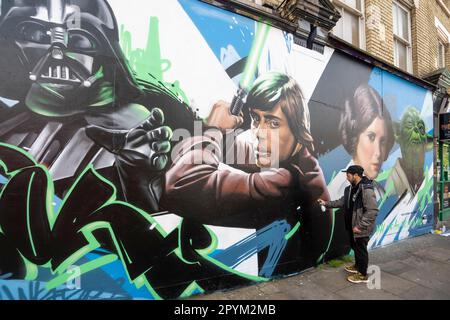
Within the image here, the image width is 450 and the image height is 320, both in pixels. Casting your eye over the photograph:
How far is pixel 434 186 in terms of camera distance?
7.80 meters

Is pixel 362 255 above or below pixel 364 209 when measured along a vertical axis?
below

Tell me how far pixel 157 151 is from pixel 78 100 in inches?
41.2

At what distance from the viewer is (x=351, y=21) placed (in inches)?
251

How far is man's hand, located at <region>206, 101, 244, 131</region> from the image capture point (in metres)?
3.79

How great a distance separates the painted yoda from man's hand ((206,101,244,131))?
4.48m

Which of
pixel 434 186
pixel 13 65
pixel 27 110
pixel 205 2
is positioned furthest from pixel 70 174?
pixel 434 186

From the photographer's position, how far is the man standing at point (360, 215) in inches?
158

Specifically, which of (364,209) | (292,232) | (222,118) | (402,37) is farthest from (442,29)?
(222,118)

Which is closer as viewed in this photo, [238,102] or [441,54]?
[238,102]

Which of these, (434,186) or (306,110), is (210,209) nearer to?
(306,110)

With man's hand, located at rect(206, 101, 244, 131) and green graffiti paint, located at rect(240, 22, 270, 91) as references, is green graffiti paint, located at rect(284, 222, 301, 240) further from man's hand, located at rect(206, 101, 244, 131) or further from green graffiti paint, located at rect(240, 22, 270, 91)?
green graffiti paint, located at rect(240, 22, 270, 91)

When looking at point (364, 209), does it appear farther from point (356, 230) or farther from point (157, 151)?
point (157, 151)

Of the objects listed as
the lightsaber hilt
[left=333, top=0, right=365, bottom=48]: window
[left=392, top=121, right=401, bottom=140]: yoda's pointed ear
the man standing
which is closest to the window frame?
[left=392, top=121, right=401, bottom=140]: yoda's pointed ear

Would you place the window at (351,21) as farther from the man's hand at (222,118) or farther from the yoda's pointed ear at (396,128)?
the man's hand at (222,118)
